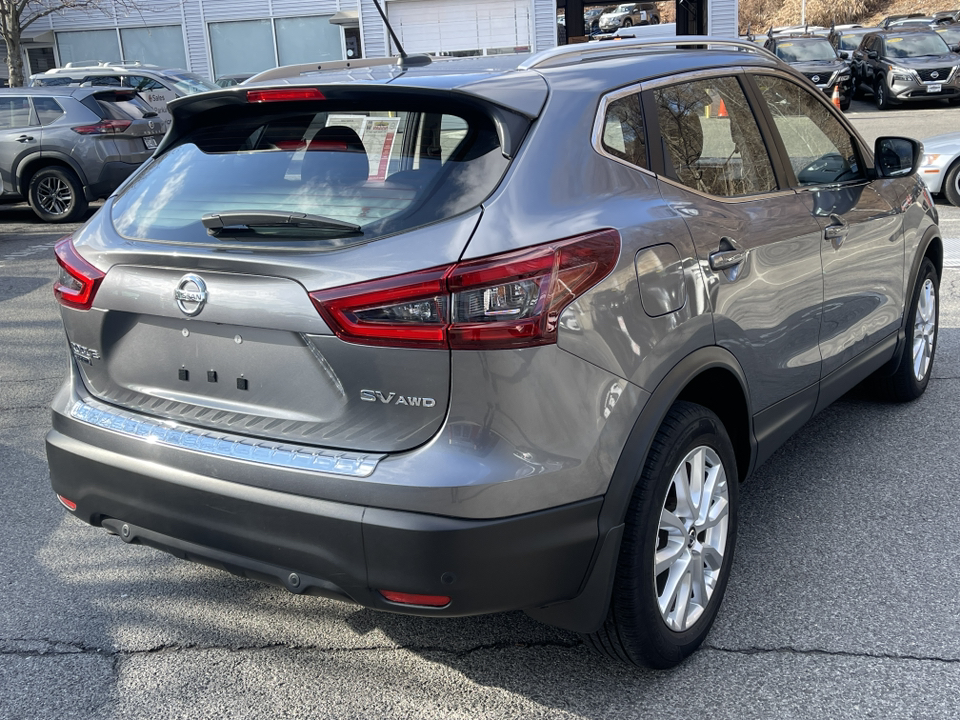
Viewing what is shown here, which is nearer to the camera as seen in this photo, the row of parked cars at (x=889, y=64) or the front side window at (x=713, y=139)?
the front side window at (x=713, y=139)

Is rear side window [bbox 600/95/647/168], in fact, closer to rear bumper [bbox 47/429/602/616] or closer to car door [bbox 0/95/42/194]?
rear bumper [bbox 47/429/602/616]

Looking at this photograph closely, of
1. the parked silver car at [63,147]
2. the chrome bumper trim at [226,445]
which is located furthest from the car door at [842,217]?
the parked silver car at [63,147]

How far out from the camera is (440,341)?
2.26 meters

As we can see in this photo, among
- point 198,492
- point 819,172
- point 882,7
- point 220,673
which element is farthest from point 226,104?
point 882,7

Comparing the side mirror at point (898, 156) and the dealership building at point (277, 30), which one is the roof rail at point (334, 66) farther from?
the dealership building at point (277, 30)

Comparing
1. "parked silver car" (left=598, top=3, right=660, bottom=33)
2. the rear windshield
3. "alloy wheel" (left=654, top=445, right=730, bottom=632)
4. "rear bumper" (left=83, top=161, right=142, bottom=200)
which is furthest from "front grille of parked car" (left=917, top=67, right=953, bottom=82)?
the rear windshield

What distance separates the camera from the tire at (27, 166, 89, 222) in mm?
12641

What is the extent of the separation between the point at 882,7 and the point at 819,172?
69311 millimetres

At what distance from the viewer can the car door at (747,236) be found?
116 inches

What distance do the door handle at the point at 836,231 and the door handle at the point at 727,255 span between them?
2.43 feet

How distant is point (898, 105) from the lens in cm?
2466

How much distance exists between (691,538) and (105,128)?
11704 millimetres

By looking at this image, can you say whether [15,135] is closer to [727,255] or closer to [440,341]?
[727,255]

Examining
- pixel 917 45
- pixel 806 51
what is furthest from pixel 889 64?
pixel 806 51
